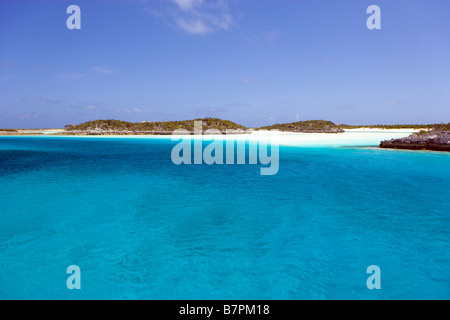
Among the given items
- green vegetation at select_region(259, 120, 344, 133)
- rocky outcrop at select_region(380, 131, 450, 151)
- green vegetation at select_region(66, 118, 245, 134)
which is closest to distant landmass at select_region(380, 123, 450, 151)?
rocky outcrop at select_region(380, 131, 450, 151)

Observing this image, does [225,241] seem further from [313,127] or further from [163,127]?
[163,127]

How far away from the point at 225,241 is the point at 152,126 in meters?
107

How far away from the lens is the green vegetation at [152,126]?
333ft

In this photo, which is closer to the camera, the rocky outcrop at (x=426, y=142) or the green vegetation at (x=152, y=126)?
the rocky outcrop at (x=426, y=142)

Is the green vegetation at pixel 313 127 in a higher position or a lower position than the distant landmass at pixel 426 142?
higher

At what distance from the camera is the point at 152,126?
109 metres

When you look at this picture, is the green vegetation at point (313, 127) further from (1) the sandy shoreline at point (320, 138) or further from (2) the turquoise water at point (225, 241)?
(2) the turquoise water at point (225, 241)

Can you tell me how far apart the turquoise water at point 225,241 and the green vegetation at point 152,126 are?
3429 inches

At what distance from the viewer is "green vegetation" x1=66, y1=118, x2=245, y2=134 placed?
101500mm

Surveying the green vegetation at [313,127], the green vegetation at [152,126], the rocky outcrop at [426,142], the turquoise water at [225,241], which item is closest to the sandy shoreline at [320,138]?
the green vegetation at [313,127]

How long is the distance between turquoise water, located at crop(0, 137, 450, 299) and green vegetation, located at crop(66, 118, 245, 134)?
87.1 meters

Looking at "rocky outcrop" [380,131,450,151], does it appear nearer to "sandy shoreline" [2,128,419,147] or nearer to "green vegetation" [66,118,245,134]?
"sandy shoreline" [2,128,419,147]

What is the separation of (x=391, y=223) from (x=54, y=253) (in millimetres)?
9141
